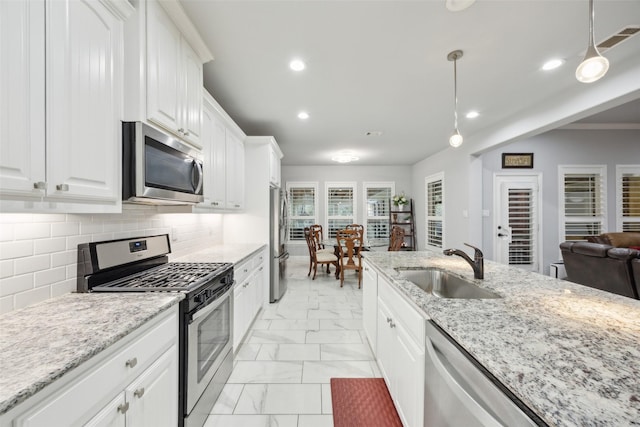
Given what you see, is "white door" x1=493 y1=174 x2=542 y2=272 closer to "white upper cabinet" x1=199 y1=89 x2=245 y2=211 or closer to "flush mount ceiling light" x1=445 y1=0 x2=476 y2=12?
"flush mount ceiling light" x1=445 y1=0 x2=476 y2=12

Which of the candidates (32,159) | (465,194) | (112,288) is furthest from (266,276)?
(465,194)

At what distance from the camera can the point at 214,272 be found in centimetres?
177

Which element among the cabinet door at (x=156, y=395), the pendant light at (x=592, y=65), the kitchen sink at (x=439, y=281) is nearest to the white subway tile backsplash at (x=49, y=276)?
the cabinet door at (x=156, y=395)

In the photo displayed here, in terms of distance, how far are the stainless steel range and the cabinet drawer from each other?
1.16 metres

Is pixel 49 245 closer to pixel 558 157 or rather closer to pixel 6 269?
pixel 6 269

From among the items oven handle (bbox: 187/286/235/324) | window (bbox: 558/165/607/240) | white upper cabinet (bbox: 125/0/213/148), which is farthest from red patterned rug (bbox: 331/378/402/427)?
window (bbox: 558/165/607/240)

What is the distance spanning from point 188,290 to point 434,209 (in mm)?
5988

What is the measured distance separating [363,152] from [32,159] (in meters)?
5.47

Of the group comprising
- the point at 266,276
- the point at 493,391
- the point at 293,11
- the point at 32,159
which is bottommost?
the point at 266,276

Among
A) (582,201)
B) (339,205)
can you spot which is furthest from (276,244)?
(582,201)

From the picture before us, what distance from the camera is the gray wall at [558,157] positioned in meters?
4.95

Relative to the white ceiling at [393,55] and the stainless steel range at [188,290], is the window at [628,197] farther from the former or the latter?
the stainless steel range at [188,290]

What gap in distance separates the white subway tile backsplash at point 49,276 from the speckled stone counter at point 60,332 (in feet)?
0.29

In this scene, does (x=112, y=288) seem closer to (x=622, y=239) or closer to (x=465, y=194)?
(x=465, y=194)
